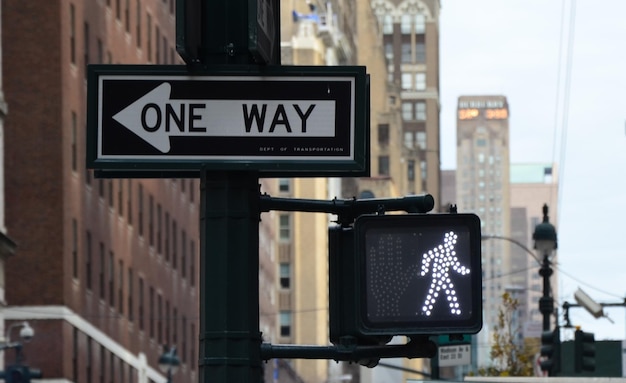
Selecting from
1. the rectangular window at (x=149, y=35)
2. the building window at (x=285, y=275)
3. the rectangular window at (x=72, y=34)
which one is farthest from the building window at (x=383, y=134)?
the rectangular window at (x=72, y=34)

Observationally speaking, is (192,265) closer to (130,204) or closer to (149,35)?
(149,35)

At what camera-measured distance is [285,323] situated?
139 m

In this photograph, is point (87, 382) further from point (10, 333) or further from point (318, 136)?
point (318, 136)

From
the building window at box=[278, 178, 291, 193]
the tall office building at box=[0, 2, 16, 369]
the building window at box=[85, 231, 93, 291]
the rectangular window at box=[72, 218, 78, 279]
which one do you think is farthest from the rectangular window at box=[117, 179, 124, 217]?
the building window at box=[278, 178, 291, 193]

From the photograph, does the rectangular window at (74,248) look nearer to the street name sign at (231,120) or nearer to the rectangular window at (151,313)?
the rectangular window at (151,313)

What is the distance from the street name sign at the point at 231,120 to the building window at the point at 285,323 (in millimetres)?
131257

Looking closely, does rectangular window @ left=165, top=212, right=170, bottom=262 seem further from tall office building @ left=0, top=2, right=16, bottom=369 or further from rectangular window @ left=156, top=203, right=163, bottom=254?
tall office building @ left=0, top=2, right=16, bottom=369

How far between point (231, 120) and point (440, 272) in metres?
1.11

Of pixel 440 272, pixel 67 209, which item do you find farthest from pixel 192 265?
pixel 440 272

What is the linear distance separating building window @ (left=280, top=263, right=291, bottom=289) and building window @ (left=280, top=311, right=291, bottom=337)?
227 cm

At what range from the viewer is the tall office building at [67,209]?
65250 mm

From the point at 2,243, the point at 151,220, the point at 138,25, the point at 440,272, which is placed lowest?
the point at 151,220

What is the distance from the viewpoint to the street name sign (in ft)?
23.9

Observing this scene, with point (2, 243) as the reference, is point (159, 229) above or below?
below
